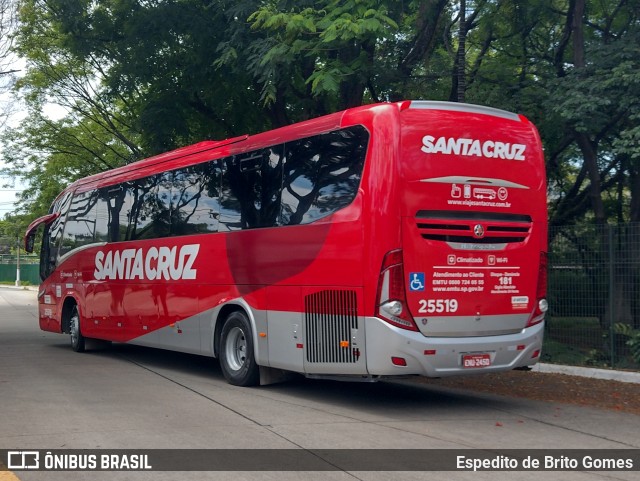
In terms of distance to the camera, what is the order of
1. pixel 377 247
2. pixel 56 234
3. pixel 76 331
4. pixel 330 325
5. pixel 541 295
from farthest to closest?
pixel 56 234 < pixel 76 331 < pixel 541 295 < pixel 330 325 < pixel 377 247

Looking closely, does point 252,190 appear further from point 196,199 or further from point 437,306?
point 437,306

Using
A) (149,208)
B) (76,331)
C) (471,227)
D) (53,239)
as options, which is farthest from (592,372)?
(53,239)

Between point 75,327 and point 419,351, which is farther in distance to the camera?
point 75,327

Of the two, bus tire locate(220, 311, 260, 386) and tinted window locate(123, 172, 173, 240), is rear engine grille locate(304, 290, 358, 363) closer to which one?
bus tire locate(220, 311, 260, 386)

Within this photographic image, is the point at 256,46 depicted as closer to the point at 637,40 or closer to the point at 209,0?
the point at 209,0

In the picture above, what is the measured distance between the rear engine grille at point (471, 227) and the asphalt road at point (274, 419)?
2173mm

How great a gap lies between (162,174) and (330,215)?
17.2 feet

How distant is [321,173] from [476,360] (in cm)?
304

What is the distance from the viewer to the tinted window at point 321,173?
375 inches

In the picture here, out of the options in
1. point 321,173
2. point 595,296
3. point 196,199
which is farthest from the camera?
point 595,296

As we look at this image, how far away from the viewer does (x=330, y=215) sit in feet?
31.9

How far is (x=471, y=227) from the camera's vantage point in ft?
31.0

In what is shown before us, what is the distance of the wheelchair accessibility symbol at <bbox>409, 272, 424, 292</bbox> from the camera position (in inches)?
356

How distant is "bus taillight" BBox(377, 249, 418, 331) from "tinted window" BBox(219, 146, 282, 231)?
2.31 meters
